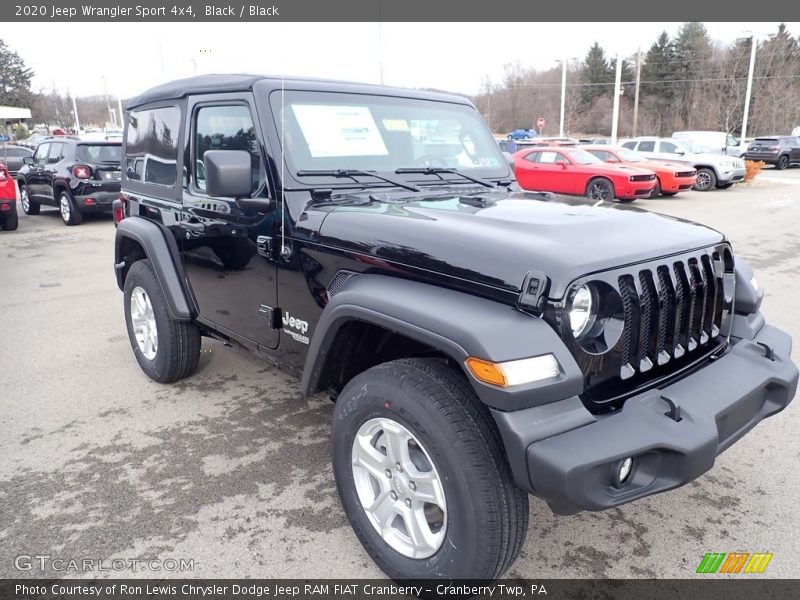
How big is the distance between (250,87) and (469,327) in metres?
1.91

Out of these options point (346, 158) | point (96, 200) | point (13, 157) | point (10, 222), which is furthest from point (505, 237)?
point (13, 157)

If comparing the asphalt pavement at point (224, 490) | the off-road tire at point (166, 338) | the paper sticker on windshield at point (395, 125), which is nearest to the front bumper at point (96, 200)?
the asphalt pavement at point (224, 490)

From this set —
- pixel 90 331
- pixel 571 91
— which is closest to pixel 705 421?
pixel 90 331

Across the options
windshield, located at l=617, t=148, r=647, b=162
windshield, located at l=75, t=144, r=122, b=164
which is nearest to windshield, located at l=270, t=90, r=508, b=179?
windshield, located at l=75, t=144, r=122, b=164

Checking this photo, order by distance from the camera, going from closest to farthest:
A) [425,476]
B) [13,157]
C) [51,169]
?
[425,476], [51,169], [13,157]

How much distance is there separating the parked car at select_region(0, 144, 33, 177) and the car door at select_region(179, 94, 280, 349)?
817 inches

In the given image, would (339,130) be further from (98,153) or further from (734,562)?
(98,153)

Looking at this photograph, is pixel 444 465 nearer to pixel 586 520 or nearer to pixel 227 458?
pixel 586 520

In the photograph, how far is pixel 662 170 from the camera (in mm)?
16000

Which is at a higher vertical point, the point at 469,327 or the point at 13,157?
the point at 13,157

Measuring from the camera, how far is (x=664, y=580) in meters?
2.45

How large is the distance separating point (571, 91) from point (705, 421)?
71.1 m

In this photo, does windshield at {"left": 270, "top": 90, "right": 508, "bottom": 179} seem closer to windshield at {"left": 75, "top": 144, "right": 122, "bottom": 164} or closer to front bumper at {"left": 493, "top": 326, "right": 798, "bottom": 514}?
front bumper at {"left": 493, "top": 326, "right": 798, "bottom": 514}

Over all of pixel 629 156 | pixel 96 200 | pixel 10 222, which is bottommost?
pixel 10 222
